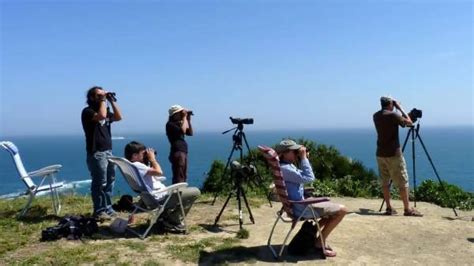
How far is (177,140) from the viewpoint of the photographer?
723cm

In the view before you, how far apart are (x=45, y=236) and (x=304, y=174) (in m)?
3.20

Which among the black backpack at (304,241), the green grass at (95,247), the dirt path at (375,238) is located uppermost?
the black backpack at (304,241)

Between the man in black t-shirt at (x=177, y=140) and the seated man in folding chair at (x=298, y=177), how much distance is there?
2.40m

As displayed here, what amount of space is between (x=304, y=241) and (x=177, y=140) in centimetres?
275

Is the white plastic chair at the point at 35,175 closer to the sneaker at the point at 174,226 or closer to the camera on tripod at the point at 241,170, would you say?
the sneaker at the point at 174,226

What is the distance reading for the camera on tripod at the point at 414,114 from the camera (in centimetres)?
789

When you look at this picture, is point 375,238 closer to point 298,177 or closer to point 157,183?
point 298,177

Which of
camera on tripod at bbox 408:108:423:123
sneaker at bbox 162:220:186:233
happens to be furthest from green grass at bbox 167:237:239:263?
camera on tripod at bbox 408:108:423:123

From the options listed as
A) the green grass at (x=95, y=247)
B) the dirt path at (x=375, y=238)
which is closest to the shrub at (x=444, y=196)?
the dirt path at (x=375, y=238)

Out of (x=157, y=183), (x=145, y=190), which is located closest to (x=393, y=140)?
(x=157, y=183)

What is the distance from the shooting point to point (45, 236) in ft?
18.6

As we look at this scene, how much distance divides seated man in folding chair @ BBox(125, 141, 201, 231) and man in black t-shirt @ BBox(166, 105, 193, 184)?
3.01 ft

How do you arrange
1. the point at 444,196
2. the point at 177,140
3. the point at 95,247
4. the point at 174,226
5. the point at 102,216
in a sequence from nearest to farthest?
the point at 95,247, the point at 174,226, the point at 102,216, the point at 177,140, the point at 444,196

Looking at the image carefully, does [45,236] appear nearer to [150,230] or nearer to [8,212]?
[150,230]
